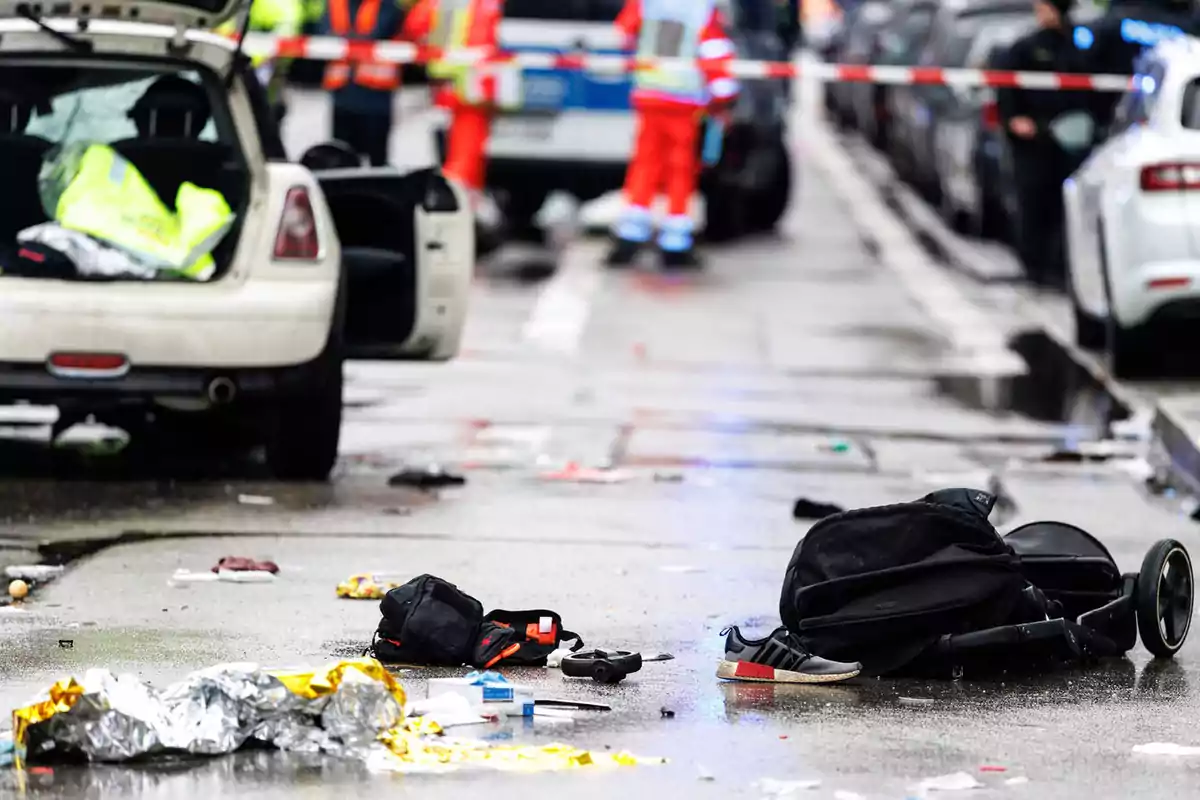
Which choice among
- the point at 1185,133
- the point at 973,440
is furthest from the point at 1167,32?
the point at 973,440

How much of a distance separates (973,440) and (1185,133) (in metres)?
2.20

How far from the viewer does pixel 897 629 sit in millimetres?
6746

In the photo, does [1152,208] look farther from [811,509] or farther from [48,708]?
[48,708]

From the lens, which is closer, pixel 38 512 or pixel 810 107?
pixel 38 512

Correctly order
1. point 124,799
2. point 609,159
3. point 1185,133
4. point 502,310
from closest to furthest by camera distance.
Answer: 1. point 124,799
2. point 1185,133
3. point 502,310
4. point 609,159

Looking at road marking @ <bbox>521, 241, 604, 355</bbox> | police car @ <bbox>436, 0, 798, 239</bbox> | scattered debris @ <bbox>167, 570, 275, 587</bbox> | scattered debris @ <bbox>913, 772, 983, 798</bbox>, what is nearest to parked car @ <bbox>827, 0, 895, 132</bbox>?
police car @ <bbox>436, 0, 798, 239</bbox>

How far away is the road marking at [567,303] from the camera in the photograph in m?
15.2

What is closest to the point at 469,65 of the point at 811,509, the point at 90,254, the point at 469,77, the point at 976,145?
the point at 469,77

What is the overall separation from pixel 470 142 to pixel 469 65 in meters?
0.63

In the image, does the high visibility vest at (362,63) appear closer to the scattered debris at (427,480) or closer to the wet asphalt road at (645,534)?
the wet asphalt road at (645,534)

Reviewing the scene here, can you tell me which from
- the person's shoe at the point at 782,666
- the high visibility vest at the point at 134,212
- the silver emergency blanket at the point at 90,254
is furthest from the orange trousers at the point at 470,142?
the person's shoe at the point at 782,666

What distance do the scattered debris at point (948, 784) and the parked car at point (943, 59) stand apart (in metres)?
15.3

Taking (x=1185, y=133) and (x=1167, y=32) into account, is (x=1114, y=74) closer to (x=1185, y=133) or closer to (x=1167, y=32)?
(x=1167, y=32)

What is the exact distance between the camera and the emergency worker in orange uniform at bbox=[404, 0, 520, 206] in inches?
750
